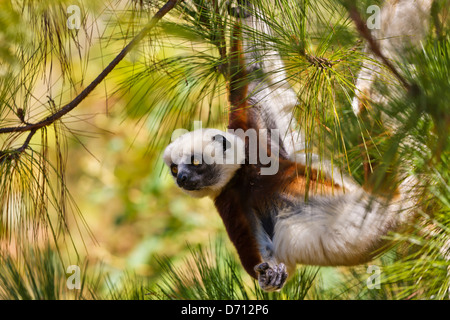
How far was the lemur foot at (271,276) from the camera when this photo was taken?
5.11ft

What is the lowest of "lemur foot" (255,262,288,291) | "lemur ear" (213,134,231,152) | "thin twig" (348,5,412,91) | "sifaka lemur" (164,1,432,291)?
"lemur foot" (255,262,288,291)

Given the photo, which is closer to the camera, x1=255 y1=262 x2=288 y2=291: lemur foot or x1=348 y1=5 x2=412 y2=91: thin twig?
x1=348 y1=5 x2=412 y2=91: thin twig

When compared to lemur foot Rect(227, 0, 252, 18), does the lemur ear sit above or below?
below

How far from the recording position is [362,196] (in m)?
1.51

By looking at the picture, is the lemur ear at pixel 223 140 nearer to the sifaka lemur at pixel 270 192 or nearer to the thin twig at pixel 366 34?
the sifaka lemur at pixel 270 192

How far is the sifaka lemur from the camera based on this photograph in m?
1.65

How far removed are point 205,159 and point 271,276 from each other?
1.81ft

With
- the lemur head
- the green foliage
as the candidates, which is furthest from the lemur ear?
the green foliage

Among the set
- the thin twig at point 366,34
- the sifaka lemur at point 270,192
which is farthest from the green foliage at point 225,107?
the sifaka lemur at point 270,192

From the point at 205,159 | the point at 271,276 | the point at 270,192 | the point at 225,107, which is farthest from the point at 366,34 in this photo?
the point at 205,159

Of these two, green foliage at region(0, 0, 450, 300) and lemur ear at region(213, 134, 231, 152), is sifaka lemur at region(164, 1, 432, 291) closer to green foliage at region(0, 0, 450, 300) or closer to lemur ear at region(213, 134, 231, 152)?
lemur ear at region(213, 134, 231, 152)

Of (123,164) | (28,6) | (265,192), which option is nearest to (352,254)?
(265,192)

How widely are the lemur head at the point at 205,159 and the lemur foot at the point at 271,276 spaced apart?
1.40 ft

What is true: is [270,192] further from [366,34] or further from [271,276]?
[366,34]
